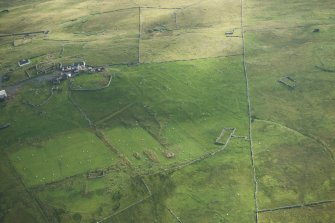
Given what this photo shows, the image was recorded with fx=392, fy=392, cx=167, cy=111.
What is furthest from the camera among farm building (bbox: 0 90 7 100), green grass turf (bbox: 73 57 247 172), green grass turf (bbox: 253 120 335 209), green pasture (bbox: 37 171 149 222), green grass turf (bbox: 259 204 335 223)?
farm building (bbox: 0 90 7 100)

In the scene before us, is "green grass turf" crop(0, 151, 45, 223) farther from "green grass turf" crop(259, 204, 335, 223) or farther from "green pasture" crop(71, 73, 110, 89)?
"green grass turf" crop(259, 204, 335, 223)

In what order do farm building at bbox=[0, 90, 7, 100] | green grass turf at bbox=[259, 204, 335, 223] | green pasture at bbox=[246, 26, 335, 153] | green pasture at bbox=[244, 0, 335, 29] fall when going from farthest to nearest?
green pasture at bbox=[244, 0, 335, 29] → farm building at bbox=[0, 90, 7, 100] → green pasture at bbox=[246, 26, 335, 153] → green grass turf at bbox=[259, 204, 335, 223]

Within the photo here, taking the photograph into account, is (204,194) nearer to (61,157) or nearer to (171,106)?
(171,106)

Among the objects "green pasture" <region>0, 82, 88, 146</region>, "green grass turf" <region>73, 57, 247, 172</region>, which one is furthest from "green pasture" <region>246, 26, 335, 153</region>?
"green pasture" <region>0, 82, 88, 146</region>

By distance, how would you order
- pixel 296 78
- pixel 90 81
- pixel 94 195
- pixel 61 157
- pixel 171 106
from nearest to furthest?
pixel 94 195 → pixel 61 157 → pixel 171 106 → pixel 296 78 → pixel 90 81

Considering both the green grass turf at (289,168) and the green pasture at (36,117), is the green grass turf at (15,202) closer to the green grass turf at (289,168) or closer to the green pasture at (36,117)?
the green pasture at (36,117)

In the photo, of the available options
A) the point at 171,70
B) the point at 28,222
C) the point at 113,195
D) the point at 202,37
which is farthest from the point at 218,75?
the point at 28,222

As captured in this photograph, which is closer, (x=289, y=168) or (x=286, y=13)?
(x=289, y=168)

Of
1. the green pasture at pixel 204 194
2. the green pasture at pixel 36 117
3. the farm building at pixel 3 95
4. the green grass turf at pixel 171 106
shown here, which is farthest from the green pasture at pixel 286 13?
the farm building at pixel 3 95

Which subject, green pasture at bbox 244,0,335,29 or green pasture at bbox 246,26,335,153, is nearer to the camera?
green pasture at bbox 246,26,335,153

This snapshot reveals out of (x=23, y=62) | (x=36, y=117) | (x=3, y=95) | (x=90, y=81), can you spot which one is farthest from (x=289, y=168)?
(x=23, y=62)
